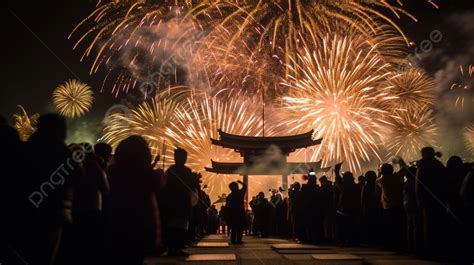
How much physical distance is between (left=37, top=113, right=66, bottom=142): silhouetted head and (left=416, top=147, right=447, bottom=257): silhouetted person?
564 centimetres

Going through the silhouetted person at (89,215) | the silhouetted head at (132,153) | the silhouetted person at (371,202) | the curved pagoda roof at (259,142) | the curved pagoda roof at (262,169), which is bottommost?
the silhouetted person at (89,215)

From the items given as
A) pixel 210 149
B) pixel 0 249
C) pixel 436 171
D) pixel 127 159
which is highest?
pixel 210 149

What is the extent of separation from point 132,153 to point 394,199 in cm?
622

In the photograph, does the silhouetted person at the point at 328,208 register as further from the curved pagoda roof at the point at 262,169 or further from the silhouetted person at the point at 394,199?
the curved pagoda roof at the point at 262,169

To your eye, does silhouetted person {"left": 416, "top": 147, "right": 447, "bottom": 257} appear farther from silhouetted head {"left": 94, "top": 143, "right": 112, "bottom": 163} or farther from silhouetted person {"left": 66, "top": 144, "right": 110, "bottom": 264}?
silhouetted person {"left": 66, "top": 144, "right": 110, "bottom": 264}

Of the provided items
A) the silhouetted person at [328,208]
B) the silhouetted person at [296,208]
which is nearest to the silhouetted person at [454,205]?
the silhouetted person at [328,208]

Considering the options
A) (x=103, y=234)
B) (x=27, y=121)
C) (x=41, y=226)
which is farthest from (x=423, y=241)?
(x=27, y=121)

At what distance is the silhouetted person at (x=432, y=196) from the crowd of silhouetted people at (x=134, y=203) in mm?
15

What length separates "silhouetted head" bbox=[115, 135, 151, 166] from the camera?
15.1 feet

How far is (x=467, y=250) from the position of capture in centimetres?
735

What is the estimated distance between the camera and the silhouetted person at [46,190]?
3762 mm

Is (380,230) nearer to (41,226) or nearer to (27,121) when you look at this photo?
(41,226)

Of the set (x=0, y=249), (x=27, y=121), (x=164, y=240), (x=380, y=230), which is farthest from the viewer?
(x=27, y=121)

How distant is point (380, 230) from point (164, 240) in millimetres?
4814
